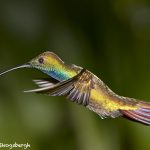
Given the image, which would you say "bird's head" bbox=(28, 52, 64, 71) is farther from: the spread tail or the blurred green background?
the blurred green background

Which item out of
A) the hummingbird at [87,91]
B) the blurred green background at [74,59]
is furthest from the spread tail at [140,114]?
the blurred green background at [74,59]

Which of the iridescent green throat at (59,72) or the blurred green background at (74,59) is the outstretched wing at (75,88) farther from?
the blurred green background at (74,59)

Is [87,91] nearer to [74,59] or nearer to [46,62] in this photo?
[46,62]

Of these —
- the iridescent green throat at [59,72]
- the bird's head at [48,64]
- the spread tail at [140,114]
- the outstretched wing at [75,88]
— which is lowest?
the spread tail at [140,114]

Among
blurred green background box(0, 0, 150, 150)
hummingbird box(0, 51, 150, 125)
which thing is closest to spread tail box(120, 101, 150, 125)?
hummingbird box(0, 51, 150, 125)

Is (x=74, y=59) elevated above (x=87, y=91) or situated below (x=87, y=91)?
above

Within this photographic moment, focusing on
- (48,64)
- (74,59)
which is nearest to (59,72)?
(48,64)

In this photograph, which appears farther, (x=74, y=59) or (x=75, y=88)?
(x=74, y=59)
